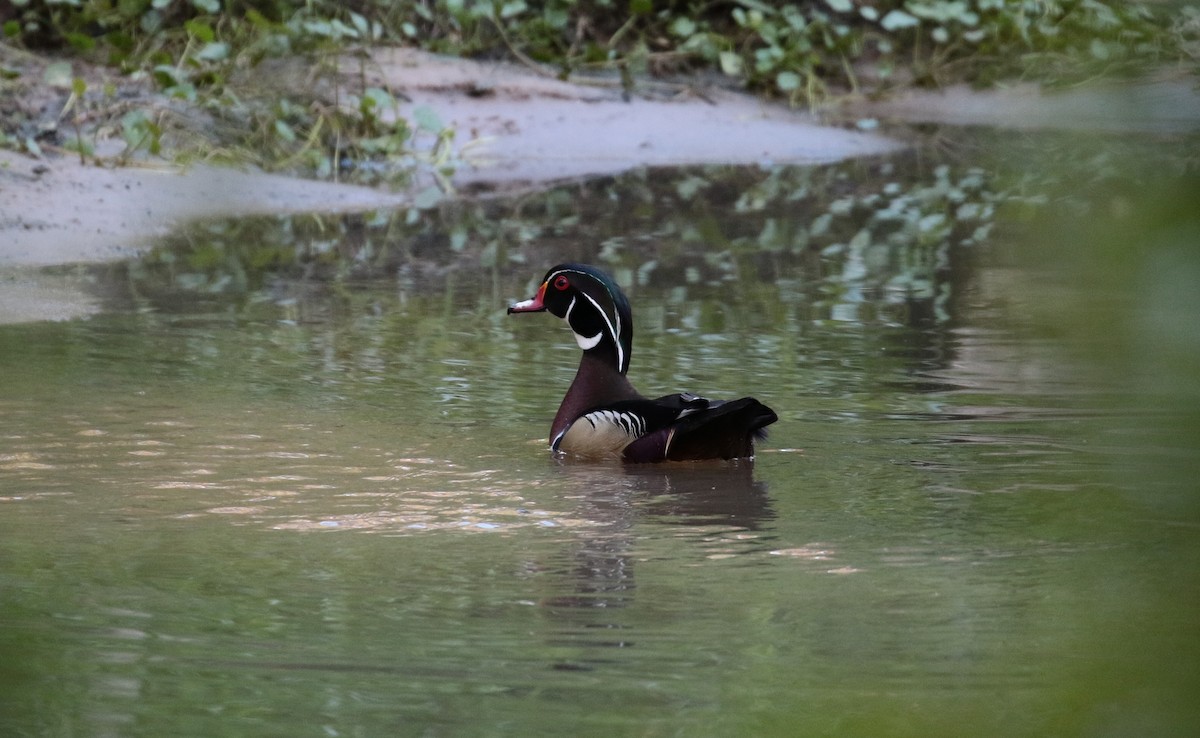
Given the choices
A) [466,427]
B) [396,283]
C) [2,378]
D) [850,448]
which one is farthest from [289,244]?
[850,448]

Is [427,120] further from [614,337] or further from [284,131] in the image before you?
[614,337]

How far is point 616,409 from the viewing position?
17.6ft

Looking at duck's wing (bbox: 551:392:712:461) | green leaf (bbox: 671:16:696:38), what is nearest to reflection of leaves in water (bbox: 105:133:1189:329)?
duck's wing (bbox: 551:392:712:461)

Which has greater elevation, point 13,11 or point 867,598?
point 13,11

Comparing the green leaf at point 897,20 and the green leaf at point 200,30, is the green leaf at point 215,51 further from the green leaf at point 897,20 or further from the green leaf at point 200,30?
the green leaf at point 897,20

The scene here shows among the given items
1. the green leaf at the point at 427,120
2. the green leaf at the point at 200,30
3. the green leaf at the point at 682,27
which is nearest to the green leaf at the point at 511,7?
the green leaf at the point at 682,27

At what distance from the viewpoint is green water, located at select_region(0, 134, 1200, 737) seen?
93cm

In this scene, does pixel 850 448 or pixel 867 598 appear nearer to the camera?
pixel 867 598

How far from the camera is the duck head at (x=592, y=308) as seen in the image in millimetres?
5660

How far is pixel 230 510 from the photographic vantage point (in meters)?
4.64

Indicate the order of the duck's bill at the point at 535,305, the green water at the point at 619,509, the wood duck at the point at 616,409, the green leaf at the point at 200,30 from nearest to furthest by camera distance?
1. the green water at the point at 619,509
2. the wood duck at the point at 616,409
3. the duck's bill at the point at 535,305
4. the green leaf at the point at 200,30

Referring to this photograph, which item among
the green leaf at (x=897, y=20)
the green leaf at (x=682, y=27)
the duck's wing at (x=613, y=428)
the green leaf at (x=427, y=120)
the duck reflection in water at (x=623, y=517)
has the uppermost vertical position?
the green leaf at (x=897, y=20)

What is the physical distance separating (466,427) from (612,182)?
704cm

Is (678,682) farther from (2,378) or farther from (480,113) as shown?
(480,113)
